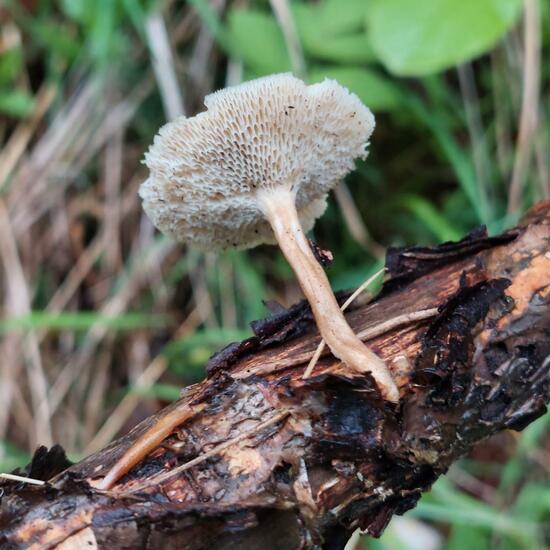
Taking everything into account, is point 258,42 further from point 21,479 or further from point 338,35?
point 21,479

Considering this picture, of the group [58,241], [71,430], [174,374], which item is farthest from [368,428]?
[58,241]

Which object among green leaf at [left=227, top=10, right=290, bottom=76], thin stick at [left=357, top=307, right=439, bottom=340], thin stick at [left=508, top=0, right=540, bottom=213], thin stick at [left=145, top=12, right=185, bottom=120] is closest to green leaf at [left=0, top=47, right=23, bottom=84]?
thin stick at [left=145, top=12, right=185, bottom=120]

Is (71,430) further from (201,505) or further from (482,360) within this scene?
(482,360)

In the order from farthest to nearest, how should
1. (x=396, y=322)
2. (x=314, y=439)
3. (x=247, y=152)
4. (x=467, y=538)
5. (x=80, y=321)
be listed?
(x=80, y=321), (x=467, y=538), (x=247, y=152), (x=396, y=322), (x=314, y=439)

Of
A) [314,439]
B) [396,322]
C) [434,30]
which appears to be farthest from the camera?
[434,30]

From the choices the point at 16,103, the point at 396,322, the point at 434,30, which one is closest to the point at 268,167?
the point at 396,322

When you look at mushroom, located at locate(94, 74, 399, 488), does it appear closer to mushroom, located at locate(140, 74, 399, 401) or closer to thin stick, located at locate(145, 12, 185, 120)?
mushroom, located at locate(140, 74, 399, 401)
